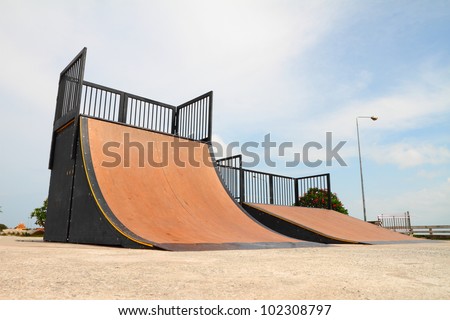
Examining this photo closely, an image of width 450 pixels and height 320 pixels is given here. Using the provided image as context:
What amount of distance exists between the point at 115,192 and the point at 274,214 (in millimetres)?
4252

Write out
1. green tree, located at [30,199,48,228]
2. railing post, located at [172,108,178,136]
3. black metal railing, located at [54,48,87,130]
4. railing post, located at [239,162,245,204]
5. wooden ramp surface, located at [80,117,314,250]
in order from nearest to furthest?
1. wooden ramp surface, located at [80,117,314,250]
2. black metal railing, located at [54,48,87,130]
3. railing post, located at [172,108,178,136]
4. railing post, located at [239,162,245,204]
5. green tree, located at [30,199,48,228]

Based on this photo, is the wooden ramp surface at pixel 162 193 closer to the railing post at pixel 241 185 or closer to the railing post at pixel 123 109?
the railing post at pixel 123 109

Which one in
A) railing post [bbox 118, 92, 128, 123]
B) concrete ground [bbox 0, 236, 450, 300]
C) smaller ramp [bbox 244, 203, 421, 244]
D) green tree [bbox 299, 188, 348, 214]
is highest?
railing post [bbox 118, 92, 128, 123]

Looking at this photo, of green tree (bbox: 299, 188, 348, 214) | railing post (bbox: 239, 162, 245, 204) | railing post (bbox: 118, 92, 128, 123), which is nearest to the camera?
railing post (bbox: 118, 92, 128, 123)

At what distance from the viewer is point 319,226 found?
7992mm

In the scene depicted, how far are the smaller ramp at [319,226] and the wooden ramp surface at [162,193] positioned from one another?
6.03 feet

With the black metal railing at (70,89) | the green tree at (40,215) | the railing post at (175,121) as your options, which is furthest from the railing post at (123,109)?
the green tree at (40,215)

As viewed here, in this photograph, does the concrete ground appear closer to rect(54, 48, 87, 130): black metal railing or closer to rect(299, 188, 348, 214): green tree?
Result: rect(54, 48, 87, 130): black metal railing

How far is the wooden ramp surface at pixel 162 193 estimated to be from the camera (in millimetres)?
4324

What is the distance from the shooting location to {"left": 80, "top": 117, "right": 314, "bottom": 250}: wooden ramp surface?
4.32 meters

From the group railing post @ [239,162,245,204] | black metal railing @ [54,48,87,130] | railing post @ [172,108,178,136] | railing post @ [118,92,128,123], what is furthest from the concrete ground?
railing post @ [239,162,245,204]

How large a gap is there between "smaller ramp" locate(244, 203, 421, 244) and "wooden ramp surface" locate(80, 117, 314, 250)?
1837 millimetres

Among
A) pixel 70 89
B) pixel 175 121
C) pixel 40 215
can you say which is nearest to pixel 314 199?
pixel 175 121
